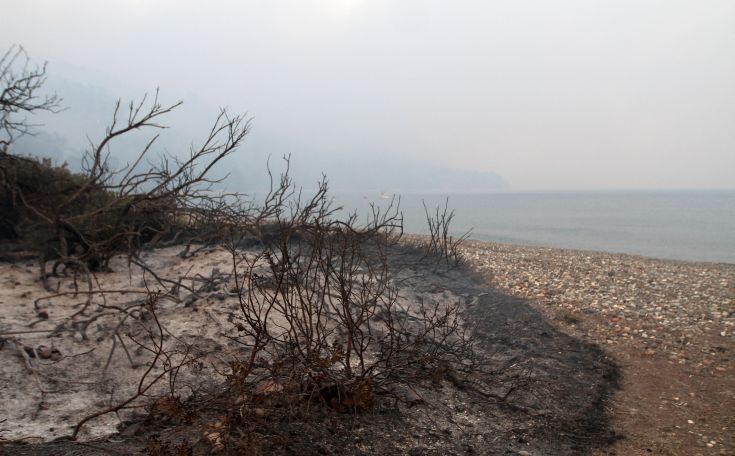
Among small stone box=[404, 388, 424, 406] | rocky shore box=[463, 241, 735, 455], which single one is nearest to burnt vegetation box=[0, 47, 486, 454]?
small stone box=[404, 388, 424, 406]

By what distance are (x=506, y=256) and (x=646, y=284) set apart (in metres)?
4.32

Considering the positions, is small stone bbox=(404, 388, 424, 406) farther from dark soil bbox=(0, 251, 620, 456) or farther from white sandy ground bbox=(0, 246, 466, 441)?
white sandy ground bbox=(0, 246, 466, 441)

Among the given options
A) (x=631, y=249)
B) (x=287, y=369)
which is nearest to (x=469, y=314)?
(x=287, y=369)

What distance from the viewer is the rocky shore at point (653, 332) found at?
5027 mm

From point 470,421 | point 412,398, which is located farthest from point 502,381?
point 412,398

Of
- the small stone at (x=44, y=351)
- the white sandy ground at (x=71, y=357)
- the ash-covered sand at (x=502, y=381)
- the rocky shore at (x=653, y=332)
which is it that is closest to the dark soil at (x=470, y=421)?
the ash-covered sand at (x=502, y=381)

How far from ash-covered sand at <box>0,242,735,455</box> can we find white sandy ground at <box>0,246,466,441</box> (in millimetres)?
17

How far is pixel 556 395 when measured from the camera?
18.4 ft

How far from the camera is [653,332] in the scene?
7871 mm

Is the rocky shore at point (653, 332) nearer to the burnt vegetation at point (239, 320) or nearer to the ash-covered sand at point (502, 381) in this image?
the ash-covered sand at point (502, 381)

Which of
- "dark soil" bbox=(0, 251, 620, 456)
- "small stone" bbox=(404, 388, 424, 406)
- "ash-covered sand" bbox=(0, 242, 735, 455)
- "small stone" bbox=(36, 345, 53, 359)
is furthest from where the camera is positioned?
"small stone" bbox=(36, 345, 53, 359)

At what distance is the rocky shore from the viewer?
5027mm

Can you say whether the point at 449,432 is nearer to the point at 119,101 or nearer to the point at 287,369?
the point at 287,369

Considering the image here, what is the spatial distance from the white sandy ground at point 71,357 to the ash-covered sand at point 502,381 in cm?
2
